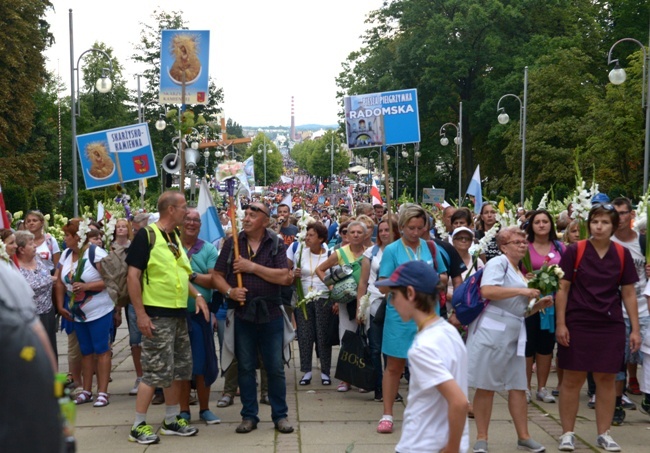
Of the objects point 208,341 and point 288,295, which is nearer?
point 208,341

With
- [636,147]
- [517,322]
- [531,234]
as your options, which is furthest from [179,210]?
[636,147]

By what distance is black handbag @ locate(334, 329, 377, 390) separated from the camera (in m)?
9.16

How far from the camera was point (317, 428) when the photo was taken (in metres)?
7.94

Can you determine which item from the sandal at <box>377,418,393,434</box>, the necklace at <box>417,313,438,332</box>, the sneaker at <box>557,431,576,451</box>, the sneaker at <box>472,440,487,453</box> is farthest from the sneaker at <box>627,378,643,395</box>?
the necklace at <box>417,313,438,332</box>

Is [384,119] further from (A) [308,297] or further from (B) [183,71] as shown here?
(A) [308,297]

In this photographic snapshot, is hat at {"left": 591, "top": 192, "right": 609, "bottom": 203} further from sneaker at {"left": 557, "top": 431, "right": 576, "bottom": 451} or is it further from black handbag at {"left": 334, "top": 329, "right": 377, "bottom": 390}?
sneaker at {"left": 557, "top": 431, "right": 576, "bottom": 451}

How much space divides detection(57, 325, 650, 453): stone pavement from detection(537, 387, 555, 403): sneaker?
0.11m

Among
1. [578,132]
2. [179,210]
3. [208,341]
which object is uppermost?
[578,132]

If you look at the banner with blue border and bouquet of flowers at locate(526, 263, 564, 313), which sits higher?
the banner with blue border

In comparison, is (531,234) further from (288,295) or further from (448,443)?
(448,443)

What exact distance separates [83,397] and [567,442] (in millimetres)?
4574

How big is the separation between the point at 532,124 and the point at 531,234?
40205mm

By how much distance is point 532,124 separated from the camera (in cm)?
4750

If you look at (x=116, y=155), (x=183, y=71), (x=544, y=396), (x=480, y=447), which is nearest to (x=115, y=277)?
(x=183, y=71)
